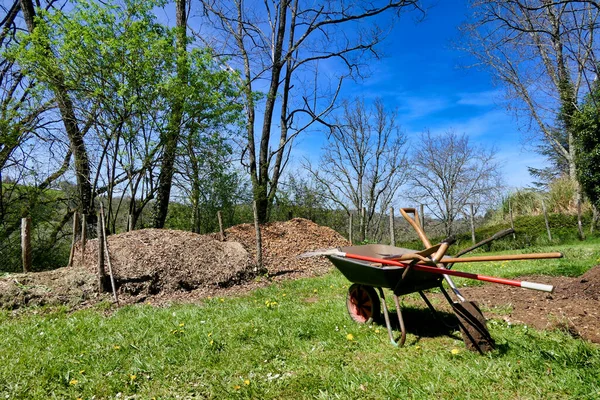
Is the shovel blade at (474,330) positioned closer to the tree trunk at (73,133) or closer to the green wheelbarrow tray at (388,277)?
Result: the green wheelbarrow tray at (388,277)

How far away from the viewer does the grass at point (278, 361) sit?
7.41 ft

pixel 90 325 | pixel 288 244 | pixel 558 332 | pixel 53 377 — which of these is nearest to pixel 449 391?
pixel 558 332

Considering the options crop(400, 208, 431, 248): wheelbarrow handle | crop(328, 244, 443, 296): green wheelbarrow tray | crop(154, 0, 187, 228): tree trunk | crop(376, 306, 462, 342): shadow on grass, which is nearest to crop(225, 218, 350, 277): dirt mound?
crop(154, 0, 187, 228): tree trunk

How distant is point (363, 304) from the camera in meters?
3.72

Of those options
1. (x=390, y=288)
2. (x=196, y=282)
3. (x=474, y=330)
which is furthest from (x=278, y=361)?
(x=196, y=282)

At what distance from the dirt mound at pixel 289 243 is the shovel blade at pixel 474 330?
17.0ft

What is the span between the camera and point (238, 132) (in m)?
9.85

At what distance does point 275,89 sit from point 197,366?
1111 cm

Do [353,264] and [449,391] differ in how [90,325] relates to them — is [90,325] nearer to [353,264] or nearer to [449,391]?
[353,264]

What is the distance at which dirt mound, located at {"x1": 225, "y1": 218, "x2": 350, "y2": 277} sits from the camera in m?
8.35

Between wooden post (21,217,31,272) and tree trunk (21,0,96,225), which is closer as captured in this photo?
wooden post (21,217,31,272)

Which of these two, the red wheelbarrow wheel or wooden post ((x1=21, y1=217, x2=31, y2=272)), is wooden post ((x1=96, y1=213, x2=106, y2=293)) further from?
the red wheelbarrow wheel

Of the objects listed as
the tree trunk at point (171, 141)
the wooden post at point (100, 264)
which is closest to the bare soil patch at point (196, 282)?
the wooden post at point (100, 264)

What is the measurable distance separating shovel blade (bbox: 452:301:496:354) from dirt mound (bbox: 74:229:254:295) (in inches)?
184
